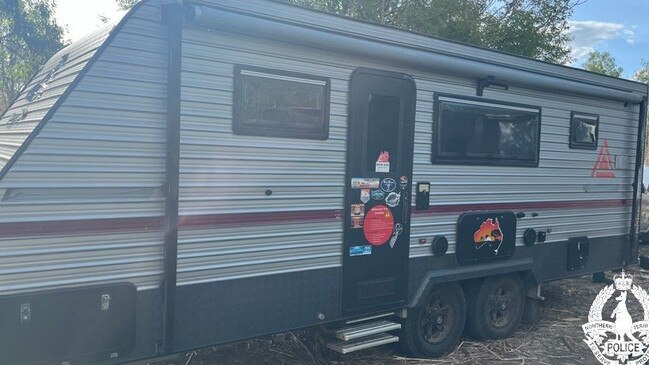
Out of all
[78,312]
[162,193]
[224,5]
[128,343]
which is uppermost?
[224,5]

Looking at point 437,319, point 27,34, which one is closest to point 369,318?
point 437,319

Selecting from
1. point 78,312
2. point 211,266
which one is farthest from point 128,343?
point 211,266

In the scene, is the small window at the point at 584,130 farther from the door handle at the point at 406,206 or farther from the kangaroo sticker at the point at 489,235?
the door handle at the point at 406,206

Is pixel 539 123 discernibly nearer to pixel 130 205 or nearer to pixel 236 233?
pixel 236 233

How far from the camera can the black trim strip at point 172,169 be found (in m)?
3.60

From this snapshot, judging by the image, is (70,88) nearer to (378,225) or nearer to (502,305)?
(378,225)

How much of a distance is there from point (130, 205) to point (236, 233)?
0.77 m

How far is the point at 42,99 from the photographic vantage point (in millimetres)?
3787

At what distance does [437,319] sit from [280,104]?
8.57 feet

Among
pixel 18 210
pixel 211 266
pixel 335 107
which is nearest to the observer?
pixel 18 210

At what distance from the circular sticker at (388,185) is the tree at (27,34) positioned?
8.99m

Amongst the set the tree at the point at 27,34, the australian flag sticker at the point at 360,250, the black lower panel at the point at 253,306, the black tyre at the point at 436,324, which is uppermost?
the tree at the point at 27,34

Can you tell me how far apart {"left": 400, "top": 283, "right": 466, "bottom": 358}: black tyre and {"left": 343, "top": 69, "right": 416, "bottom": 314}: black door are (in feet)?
1.17

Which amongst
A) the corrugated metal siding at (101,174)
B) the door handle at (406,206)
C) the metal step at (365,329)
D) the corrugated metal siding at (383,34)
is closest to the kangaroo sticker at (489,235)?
the door handle at (406,206)
